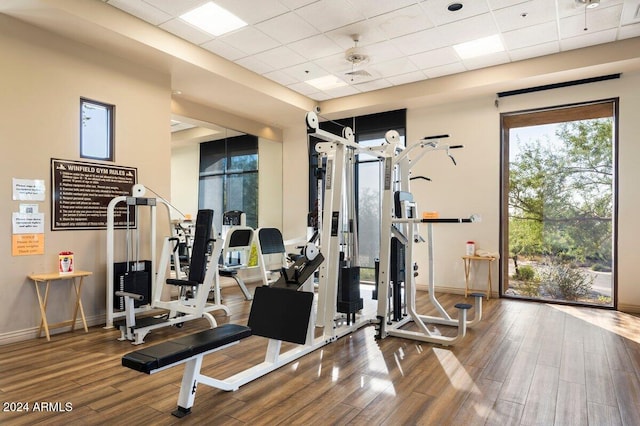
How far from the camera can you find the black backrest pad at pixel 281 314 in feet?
9.52

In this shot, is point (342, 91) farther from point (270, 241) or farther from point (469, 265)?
point (469, 265)

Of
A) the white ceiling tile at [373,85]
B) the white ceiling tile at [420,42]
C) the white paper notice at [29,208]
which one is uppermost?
the white ceiling tile at [420,42]

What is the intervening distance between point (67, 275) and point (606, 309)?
6.51m

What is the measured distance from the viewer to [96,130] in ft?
14.8

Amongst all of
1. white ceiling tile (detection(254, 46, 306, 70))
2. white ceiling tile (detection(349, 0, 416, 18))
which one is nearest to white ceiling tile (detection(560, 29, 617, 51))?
white ceiling tile (detection(349, 0, 416, 18))

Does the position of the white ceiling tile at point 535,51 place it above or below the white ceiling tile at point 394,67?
above

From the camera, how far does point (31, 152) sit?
3.93 metres

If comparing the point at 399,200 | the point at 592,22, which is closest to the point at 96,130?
the point at 399,200

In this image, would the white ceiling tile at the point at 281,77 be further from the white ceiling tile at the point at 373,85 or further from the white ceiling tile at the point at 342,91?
the white ceiling tile at the point at 373,85

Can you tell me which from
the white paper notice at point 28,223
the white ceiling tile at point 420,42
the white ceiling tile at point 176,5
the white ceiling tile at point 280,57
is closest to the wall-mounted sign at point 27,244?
the white paper notice at point 28,223

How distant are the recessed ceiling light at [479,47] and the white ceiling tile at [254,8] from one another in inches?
92.9

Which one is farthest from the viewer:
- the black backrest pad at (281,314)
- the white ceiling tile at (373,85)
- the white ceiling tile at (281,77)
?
the white ceiling tile at (373,85)

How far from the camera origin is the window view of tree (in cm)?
548

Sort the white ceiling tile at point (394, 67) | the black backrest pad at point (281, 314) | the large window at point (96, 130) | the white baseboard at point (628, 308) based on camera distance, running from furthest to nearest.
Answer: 1. the white ceiling tile at point (394, 67)
2. the white baseboard at point (628, 308)
3. the large window at point (96, 130)
4. the black backrest pad at point (281, 314)
